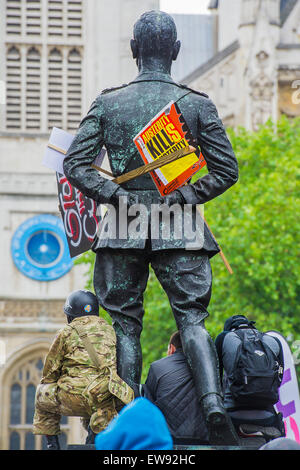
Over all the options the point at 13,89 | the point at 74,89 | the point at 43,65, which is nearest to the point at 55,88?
the point at 74,89

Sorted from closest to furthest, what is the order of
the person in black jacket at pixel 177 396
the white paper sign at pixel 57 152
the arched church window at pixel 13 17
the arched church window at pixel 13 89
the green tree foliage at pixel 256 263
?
the person in black jacket at pixel 177 396 < the white paper sign at pixel 57 152 < the green tree foliage at pixel 256 263 < the arched church window at pixel 13 89 < the arched church window at pixel 13 17

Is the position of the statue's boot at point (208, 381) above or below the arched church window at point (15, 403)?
below

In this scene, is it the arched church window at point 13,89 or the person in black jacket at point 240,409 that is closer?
the person in black jacket at point 240,409

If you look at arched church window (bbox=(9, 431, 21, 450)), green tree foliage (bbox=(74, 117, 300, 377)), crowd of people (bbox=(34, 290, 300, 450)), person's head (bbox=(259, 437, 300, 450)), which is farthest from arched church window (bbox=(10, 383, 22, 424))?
person's head (bbox=(259, 437, 300, 450))

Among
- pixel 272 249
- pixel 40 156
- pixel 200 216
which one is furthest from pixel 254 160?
pixel 200 216

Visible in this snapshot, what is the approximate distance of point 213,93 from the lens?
37.3m

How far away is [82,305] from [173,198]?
2.51 ft

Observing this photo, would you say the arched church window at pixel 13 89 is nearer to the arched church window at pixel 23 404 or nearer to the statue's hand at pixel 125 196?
the arched church window at pixel 23 404

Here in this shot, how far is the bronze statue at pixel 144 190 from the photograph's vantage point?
237 inches

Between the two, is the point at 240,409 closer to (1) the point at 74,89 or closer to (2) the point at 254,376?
(2) the point at 254,376

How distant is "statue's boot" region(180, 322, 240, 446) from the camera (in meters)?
5.59

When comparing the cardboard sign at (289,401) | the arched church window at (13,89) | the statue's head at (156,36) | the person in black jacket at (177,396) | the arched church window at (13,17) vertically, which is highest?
the arched church window at (13,17)

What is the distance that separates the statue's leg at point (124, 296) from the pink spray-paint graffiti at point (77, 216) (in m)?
0.97

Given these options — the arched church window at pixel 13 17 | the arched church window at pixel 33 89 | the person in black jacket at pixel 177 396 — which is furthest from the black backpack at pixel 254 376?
the arched church window at pixel 13 17
